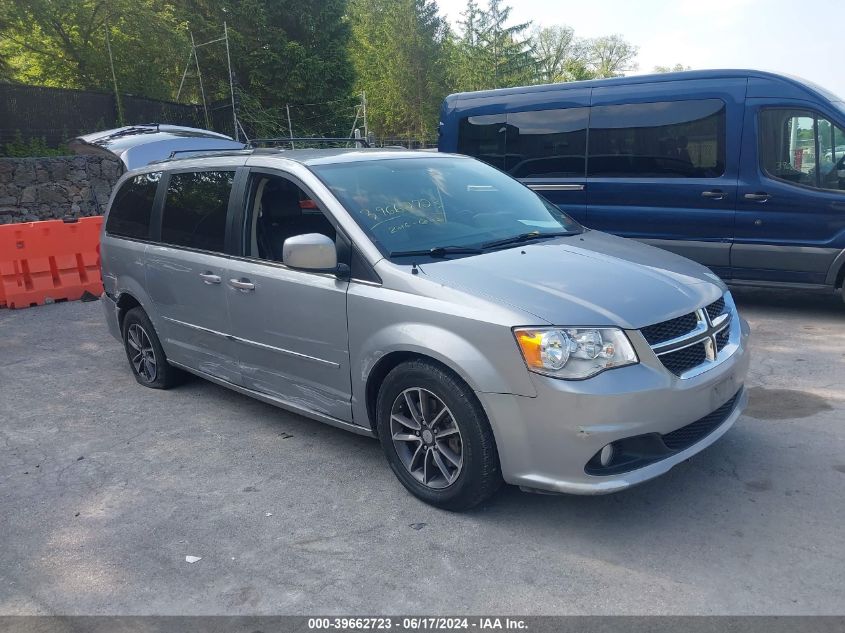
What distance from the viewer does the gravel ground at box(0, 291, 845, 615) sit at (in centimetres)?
307

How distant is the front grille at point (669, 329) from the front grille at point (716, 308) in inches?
7.4

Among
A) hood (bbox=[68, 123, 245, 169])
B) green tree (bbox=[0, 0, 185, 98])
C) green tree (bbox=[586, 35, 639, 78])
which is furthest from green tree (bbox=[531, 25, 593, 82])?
hood (bbox=[68, 123, 245, 169])

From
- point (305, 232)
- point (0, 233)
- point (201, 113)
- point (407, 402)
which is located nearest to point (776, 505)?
point (407, 402)

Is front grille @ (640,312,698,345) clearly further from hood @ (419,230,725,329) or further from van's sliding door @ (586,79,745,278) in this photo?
van's sliding door @ (586,79,745,278)

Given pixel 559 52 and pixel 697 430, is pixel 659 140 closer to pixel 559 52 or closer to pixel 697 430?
pixel 697 430

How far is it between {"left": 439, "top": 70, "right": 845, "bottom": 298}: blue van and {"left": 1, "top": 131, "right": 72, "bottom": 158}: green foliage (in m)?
11.3

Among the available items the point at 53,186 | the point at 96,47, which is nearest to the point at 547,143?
the point at 53,186

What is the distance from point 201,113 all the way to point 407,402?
21.1 meters

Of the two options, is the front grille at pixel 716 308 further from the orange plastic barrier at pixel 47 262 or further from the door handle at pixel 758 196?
the orange plastic barrier at pixel 47 262

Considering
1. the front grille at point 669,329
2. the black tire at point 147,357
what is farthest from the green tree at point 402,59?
the front grille at point 669,329

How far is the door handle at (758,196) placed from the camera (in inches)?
292

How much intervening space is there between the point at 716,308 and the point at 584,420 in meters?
1.17

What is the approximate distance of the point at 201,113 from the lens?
2275 cm

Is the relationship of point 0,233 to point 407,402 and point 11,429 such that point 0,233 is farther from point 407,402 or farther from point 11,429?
point 407,402
